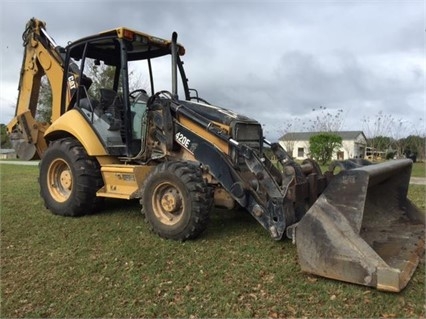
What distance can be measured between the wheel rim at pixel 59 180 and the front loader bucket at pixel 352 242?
→ 13.8ft

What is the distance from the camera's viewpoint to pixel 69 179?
22.9ft

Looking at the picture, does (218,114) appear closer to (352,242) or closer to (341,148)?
(352,242)

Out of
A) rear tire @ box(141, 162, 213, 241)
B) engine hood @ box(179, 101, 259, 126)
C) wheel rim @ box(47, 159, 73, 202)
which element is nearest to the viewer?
rear tire @ box(141, 162, 213, 241)

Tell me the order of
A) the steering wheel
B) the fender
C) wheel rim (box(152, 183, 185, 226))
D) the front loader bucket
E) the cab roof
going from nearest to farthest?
the front loader bucket
wheel rim (box(152, 183, 185, 226))
the cab roof
the fender
the steering wheel

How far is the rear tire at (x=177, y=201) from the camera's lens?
5.23 meters

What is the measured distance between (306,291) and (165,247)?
1.93 m

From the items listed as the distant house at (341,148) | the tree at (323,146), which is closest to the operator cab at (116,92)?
the distant house at (341,148)

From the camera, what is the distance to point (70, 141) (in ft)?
22.8

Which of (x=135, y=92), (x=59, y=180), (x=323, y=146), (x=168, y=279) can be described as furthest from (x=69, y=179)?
(x=323, y=146)

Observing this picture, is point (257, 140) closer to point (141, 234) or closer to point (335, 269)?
point (141, 234)

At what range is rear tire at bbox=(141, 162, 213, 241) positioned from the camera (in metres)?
5.23

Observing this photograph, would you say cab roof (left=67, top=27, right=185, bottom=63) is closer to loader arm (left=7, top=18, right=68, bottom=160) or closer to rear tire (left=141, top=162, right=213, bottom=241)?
loader arm (left=7, top=18, right=68, bottom=160)

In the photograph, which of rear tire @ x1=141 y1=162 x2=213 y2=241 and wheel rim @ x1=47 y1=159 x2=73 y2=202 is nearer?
rear tire @ x1=141 y1=162 x2=213 y2=241

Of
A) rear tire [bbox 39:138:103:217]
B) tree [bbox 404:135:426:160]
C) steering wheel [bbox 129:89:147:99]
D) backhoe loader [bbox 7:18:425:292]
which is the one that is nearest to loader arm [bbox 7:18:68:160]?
backhoe loader [bbox 7:18:425:292]
